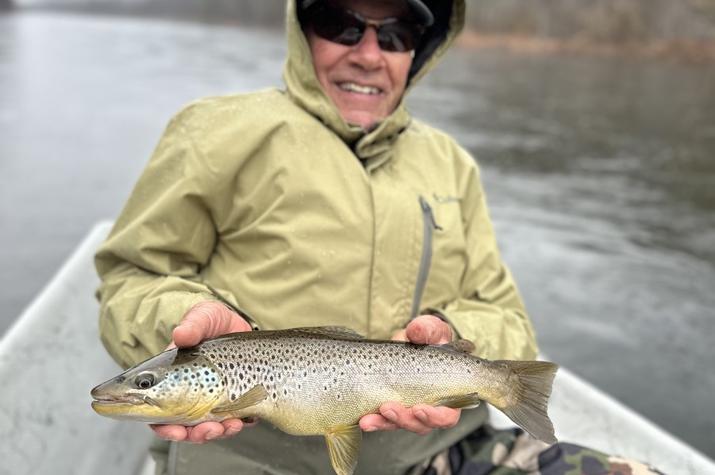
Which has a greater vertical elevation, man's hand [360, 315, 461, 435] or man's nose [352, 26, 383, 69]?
man's nose [352, 26, 383, 69]

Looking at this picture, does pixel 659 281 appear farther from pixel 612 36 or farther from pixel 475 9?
pixel 475 9

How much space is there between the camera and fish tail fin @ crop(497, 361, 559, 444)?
2.49 metres

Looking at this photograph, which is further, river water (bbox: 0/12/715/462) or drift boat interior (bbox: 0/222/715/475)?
river water (bbox: 0/12/715/462)

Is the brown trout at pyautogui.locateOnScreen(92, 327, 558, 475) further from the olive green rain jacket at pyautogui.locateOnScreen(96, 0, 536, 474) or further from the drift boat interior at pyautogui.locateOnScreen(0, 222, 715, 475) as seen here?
the drift boat interior at pyautogui.locateOnScreen(0, 222, 715, 475)

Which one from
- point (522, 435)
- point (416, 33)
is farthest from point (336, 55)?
point (522, 435)

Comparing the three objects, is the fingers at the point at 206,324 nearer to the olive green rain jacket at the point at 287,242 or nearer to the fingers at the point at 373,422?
the olive green rain jacket at the point at 287,242

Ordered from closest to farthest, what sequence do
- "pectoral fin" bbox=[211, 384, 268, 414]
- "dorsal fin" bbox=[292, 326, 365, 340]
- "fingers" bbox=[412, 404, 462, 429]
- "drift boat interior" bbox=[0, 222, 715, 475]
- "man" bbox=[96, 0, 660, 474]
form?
"pectoral fin" bbox=[211, 384, 268, 414] < "fingers" bbox=[412, 404, 462, 429] < "dorsal fin" bbox=[292, 326, 365, 340] < "man" bbox=[96, 0, 660, 474] < "drift boat interior" bbox=[0, 222, 715, 475]

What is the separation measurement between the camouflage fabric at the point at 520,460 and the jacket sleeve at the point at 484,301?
391mm

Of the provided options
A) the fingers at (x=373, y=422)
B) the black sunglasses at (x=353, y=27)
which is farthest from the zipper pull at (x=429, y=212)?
the fingers at (x=373, y=422)

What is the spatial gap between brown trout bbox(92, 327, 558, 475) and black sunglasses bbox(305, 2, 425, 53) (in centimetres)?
134

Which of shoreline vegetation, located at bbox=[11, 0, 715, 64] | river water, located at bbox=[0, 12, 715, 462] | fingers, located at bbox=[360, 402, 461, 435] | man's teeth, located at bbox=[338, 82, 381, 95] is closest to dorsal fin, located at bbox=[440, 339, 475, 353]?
fingers, located at bbox=[360, 402, 461, 435]

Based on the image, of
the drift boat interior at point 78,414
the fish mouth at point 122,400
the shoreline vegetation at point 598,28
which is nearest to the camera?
the fish mouth at point 122,400

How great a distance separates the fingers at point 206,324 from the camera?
7.04 ft

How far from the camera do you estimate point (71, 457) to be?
11.1ft
